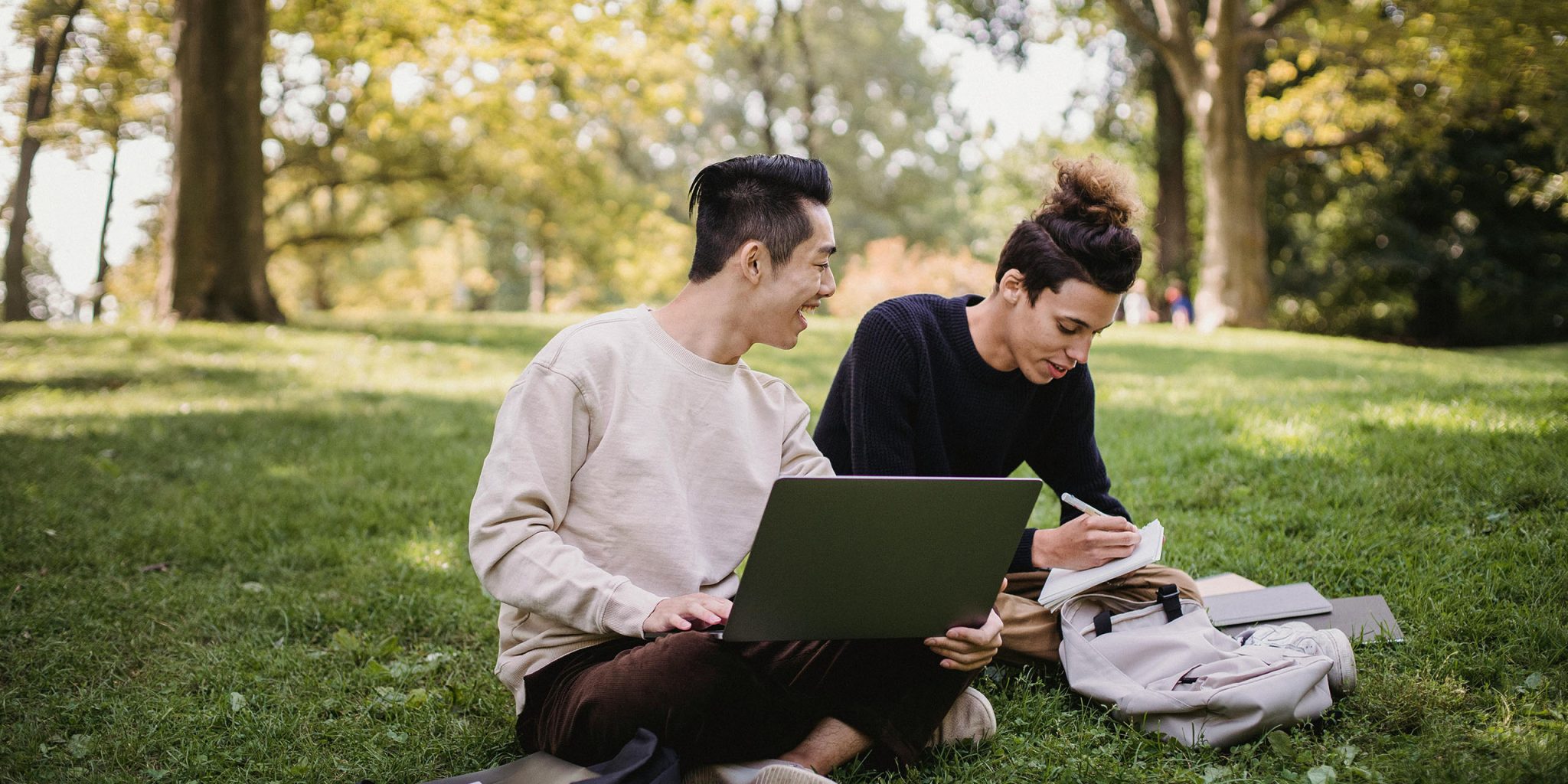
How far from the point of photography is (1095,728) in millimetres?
2736

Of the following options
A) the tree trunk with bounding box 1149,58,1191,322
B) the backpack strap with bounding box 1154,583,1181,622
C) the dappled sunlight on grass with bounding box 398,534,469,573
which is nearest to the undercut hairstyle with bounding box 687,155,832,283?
the backpack strap with bounding box 1154,583,1181,622

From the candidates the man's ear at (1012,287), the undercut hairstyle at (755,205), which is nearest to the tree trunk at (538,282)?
the man's ear at (1012,287)

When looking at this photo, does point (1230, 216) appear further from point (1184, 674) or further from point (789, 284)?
point (789, 284)

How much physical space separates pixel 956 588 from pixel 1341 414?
175 inches

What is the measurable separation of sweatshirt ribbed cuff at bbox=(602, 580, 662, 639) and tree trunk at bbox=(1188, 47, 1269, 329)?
15609 millimetres

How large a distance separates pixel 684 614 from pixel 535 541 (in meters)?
0.35

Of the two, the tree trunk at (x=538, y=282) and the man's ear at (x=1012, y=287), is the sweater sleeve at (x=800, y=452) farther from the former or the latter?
the tree trunk at (x=538, y=282)

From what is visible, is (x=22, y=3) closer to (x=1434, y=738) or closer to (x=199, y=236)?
(x=199, y=236)

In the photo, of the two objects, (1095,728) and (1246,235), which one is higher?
(1246,235)

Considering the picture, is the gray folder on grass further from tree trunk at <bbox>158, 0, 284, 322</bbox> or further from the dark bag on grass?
tree trunk at <bbox>158, 0, 284, 322</bbox>

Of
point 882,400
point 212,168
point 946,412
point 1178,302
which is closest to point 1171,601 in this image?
point 946,412

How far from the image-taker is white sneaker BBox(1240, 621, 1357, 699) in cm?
277

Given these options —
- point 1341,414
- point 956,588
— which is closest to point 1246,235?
point 1341,414

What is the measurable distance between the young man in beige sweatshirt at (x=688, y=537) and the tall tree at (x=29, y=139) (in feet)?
66.1
